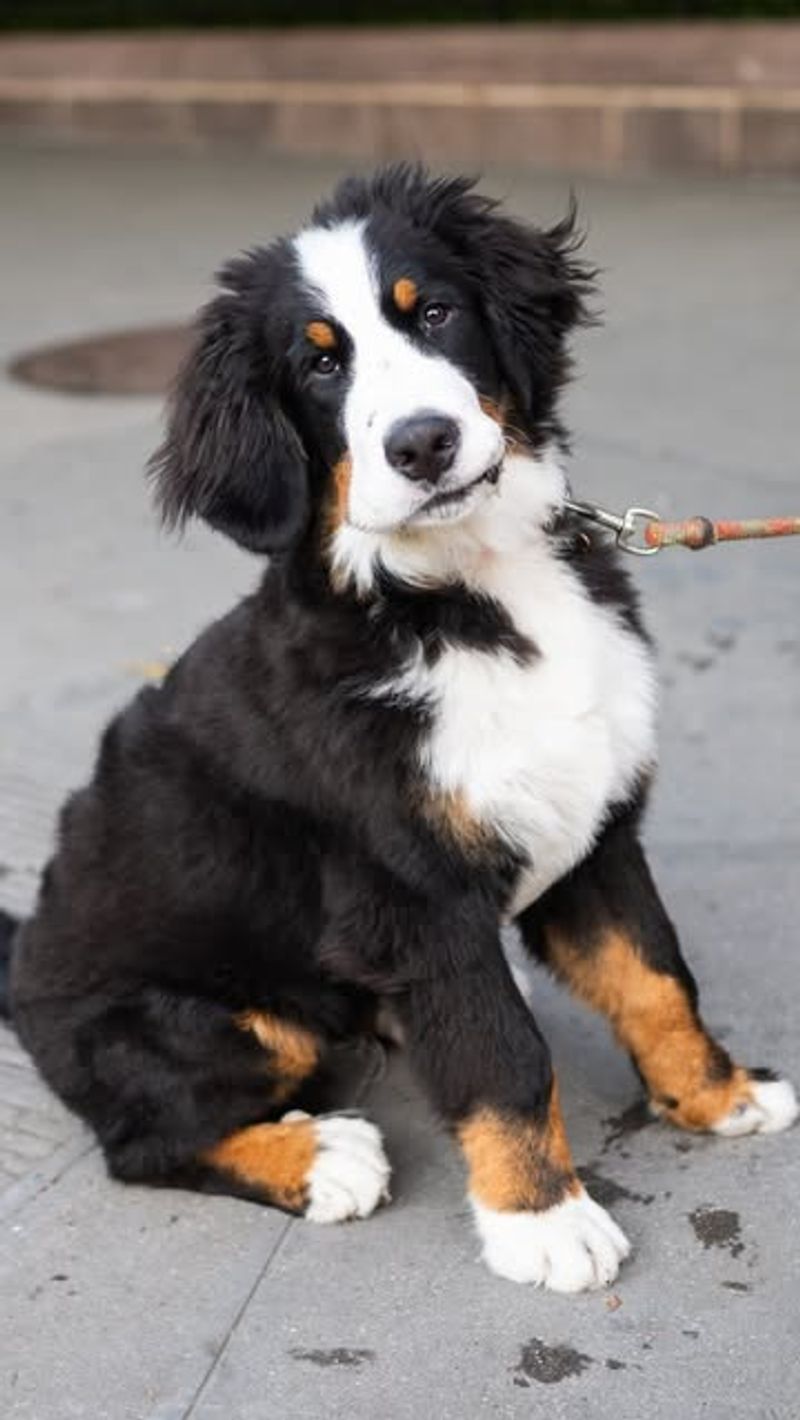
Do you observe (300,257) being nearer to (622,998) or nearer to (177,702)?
(177,702)

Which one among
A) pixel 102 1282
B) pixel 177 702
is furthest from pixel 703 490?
pixel 102 1282

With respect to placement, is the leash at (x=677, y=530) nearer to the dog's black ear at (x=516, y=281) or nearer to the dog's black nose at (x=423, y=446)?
the dog's black ear at (x=516, y=281)

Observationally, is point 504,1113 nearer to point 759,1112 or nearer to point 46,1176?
point 759,1112

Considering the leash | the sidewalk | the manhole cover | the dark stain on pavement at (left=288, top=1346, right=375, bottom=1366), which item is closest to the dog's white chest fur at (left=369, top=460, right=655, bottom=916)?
the leash

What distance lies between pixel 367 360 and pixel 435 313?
0.16 m

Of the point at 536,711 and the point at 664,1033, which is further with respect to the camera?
the point at 664,1033

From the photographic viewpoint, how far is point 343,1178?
3447 millimetres

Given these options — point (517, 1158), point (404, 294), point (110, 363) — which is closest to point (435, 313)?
point (404, 294)

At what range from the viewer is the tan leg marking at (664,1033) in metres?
3.56

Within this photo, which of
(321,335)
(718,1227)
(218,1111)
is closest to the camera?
(321,335)

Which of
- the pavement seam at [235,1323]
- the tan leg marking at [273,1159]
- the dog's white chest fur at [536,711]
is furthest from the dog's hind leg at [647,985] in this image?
the pavement seam at [235,1323]

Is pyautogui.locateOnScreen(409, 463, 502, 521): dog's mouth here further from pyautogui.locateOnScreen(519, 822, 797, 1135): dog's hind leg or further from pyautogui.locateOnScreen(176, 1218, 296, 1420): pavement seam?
pyautogui.locateOnScreen(176, 1218, 296, 1420): pavement seam

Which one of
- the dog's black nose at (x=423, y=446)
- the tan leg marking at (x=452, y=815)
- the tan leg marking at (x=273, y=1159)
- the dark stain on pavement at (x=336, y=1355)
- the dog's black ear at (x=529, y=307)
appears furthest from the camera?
the tan leg marking at (x=273, y=1159)

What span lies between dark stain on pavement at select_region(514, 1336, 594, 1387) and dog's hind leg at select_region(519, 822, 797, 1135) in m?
0.60
